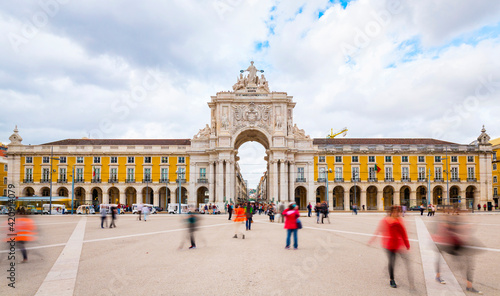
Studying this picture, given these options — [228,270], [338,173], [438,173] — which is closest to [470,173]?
[438,173]

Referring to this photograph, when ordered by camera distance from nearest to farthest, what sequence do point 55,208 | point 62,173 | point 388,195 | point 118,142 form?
point 55,208 < point 62,173 < point 388,195 < point 118,142

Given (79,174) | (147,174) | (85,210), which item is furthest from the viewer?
(147,174)

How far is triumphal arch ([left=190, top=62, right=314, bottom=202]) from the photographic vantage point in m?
63.5

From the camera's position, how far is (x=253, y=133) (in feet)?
223

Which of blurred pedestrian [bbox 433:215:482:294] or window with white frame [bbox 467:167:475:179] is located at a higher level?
window with white frame [bbox 467:167:475:179]

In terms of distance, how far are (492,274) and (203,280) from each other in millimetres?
7411

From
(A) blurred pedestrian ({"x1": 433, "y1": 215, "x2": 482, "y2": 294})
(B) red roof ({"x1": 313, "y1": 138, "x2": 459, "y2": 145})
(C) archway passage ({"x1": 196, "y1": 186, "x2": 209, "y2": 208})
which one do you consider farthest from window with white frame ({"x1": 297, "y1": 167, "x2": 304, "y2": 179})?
(A) blurred pedestrian ({"x1": 433, "y1": 215, "x2": 482, "y2": 294})

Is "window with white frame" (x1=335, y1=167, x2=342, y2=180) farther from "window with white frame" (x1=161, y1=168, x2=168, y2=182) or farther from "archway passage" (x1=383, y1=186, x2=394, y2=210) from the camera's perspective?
"window with white frame" (x1=161, y1=168, x2=168, y2=182)

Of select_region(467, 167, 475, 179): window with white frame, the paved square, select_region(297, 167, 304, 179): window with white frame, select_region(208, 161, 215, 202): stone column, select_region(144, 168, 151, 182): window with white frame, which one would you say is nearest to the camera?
the paved square

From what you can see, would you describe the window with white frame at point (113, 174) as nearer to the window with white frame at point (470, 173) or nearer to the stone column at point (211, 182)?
the stone column at point (211, 182)

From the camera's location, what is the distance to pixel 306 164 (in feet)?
219

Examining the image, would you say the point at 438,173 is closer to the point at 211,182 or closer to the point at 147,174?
the point at 211,182

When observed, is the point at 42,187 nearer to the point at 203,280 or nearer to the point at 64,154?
the point at 64,154

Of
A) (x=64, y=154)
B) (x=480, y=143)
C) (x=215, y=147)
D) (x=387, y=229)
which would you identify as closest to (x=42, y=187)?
(x=64, y=154)
